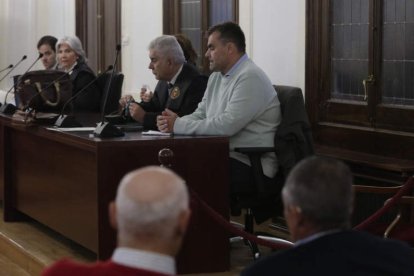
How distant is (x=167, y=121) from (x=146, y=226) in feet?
9.48

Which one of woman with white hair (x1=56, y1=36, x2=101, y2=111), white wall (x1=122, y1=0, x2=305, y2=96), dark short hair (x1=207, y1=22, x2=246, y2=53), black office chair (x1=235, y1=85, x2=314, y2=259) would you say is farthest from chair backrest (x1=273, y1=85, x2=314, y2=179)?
woman with white hair (x1=56, y1=36, x2=101, y2=111)

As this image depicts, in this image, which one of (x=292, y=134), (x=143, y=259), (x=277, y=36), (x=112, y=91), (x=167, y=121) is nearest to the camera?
(x=143, y=259)

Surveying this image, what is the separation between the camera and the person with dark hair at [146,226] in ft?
6.23

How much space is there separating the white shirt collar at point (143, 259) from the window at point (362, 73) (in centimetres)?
341

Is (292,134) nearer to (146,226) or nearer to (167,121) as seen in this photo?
(167,121)

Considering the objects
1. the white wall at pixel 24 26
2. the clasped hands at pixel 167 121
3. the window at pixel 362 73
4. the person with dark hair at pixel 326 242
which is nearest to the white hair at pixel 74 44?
the window at pixel 362 73

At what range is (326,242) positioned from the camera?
2.20 metres

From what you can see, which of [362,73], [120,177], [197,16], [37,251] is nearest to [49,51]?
[197,16]

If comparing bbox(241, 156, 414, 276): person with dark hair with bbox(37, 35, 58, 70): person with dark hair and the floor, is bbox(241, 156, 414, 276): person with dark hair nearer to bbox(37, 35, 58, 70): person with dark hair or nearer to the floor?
the floor

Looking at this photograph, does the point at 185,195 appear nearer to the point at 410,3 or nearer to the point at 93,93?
the point at 410,3

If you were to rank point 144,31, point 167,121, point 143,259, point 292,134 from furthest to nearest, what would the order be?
point 144,31 → point 292,134 → point 167,121 → point 143,259

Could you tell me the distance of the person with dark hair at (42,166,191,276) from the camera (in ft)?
6.23

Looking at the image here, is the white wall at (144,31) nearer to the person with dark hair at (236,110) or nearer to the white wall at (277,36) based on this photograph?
the white wall at (277,36)

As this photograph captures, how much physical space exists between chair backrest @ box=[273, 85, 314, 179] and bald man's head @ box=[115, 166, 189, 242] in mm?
2935
